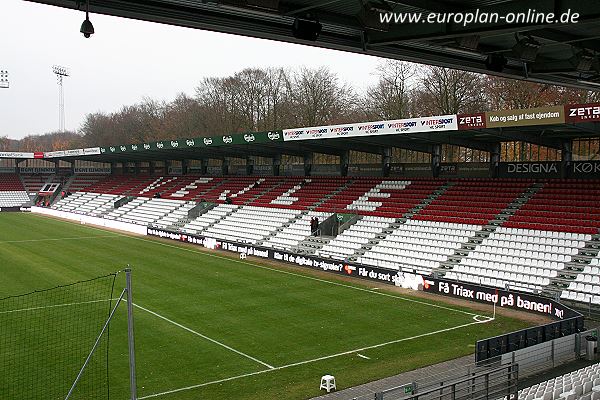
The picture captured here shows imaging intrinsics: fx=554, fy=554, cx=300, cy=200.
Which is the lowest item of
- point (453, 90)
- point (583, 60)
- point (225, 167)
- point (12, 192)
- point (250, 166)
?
point (12, 192)

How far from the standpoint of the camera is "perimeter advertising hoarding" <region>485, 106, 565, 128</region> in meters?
21.3

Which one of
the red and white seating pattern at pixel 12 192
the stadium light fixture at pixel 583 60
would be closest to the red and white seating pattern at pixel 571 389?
the stadium light fixture at pixel 583 60

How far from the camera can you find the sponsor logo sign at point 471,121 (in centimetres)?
2423

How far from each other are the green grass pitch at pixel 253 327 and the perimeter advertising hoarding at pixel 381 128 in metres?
8.14

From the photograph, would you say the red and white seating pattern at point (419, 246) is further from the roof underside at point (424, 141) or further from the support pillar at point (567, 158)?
the support pillar at point (567, 158)

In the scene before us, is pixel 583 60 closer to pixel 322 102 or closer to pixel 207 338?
pixel 207 338

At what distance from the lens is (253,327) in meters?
18.7

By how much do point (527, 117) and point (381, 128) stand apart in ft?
27.5

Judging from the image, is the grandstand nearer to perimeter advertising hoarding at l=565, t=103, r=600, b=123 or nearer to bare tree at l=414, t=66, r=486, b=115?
perimeter advertising hoarding at l=565, t=103, r=600, b=123

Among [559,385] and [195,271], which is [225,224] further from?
[559,385]

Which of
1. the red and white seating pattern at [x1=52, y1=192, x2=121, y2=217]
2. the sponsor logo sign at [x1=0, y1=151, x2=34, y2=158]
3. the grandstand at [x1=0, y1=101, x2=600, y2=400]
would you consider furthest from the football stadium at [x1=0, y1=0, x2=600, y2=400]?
the sponsor logo sign at [x1=0, y1=151, x2=34, y2=158]

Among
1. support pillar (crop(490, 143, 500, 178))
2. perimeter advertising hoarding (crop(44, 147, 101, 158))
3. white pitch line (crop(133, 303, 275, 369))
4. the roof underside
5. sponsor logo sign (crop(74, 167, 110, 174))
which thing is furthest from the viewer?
sponsor logo sign (crop(74, 167, 110, 174))

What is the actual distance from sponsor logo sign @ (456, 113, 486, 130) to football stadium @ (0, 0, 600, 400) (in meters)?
0.16

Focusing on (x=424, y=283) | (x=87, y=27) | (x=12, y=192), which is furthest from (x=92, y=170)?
(x=87, y=27)
